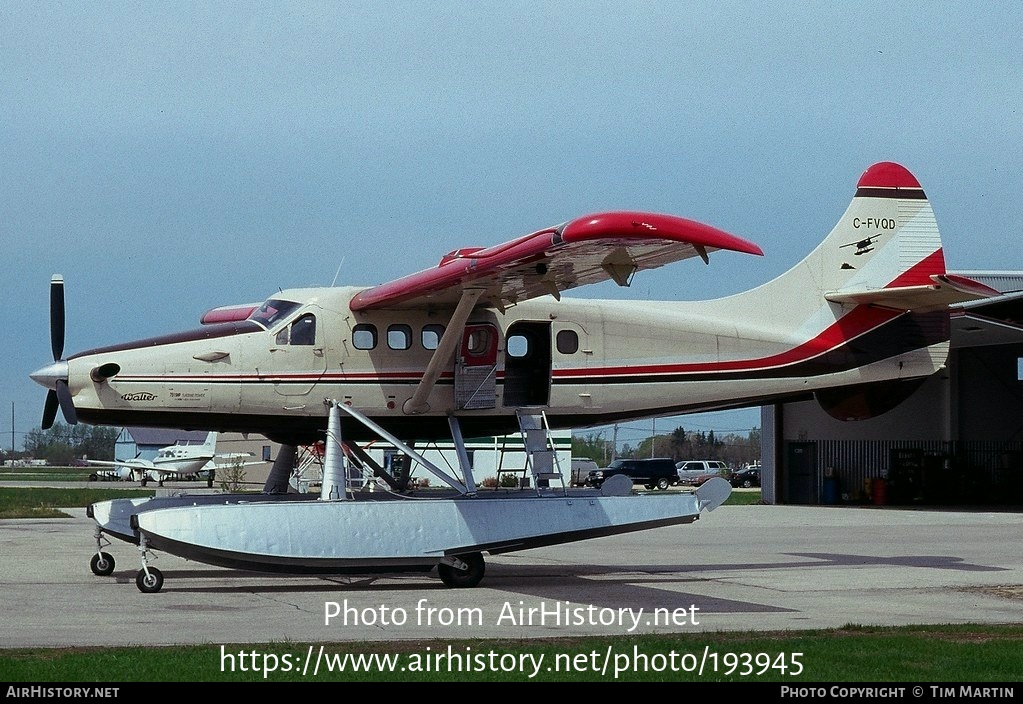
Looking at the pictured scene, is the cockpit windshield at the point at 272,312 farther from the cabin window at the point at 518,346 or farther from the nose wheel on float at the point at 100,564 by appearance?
the nose wheel on float at the point at 100,564

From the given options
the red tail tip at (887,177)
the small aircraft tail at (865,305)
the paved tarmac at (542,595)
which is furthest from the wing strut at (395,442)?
the red tail tip at (887,177)

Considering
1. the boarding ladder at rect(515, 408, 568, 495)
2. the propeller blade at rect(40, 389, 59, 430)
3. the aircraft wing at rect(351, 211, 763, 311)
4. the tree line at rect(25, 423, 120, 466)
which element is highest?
the aircraft wing at rect(351, 211, 763, 311)

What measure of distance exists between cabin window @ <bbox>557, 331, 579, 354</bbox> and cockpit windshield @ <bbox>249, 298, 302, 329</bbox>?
3.59 metres

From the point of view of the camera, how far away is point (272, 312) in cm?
1563

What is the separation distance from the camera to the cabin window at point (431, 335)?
51.8 feet

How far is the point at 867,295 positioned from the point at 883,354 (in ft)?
3.05

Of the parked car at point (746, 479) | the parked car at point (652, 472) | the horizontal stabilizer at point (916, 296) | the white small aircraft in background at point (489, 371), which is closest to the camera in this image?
the white small aircraft in background at point (489, 371)

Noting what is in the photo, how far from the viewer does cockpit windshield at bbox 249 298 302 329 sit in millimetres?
15508

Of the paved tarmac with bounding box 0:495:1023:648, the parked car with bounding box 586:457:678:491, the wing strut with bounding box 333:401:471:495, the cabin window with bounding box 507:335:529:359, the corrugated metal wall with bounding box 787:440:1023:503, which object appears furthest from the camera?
the parked car with bounding box 586:457:678:491

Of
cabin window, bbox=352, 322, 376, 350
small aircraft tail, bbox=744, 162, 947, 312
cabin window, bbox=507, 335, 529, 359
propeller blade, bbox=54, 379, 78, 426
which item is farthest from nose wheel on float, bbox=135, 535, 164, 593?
small aircraft tail, bbox=744, 162, 947, 312

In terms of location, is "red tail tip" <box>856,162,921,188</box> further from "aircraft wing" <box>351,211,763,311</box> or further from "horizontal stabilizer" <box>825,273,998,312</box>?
"aircraft wing" <box>351,211,763,311</box>

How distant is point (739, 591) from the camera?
47.1 ft

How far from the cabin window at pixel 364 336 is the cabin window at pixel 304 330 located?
21.3 inches

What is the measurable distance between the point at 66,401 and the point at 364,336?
12.4 feet
